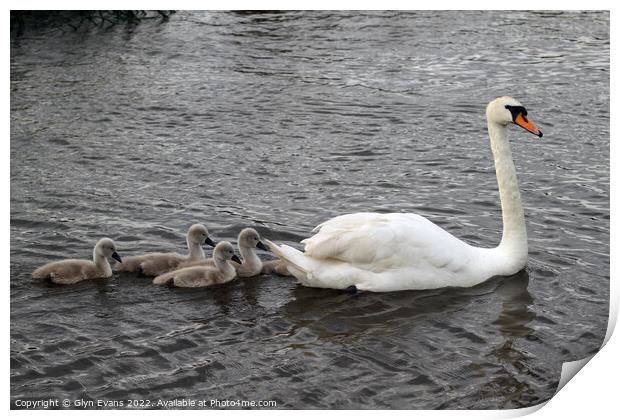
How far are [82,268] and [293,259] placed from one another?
1.85 metres

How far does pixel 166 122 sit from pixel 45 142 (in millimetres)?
1590

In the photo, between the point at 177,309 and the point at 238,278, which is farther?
the point at 238,278

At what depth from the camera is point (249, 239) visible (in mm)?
9891

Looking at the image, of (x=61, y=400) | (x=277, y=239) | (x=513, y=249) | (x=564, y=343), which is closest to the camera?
(x=61, y=400)

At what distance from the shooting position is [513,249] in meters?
9.68

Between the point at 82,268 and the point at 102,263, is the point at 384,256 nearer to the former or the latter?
the point at 102,263

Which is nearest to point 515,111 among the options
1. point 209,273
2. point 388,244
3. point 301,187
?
point 388,244

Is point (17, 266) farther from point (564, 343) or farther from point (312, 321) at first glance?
point (564, 343)

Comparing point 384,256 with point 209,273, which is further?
point 209,273

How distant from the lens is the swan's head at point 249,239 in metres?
9.88

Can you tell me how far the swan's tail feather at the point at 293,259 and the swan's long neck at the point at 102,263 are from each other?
4.87 ft

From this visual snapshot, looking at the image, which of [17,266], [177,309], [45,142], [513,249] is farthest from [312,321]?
[45,142]

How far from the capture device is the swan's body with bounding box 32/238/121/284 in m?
9.38

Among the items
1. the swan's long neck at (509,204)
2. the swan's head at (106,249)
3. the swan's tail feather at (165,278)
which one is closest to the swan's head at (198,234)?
the swan's tail feather at (165,278)
